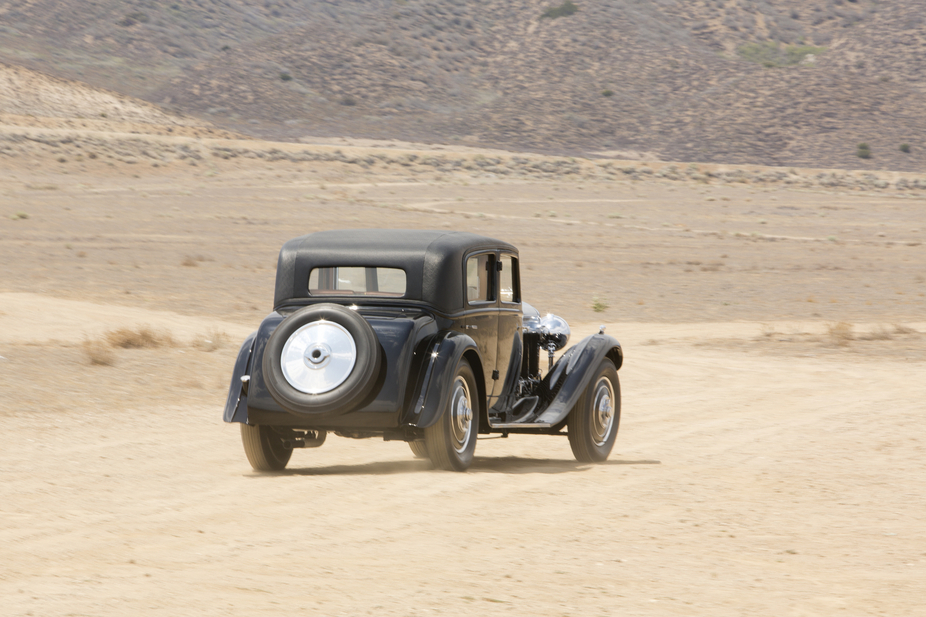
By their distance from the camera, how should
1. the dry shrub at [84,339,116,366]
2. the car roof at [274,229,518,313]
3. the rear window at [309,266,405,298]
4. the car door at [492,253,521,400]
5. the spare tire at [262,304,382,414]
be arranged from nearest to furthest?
the spare tire at [262,304,382,414] → the car roof at [274,229,518,313] → the rear window at [309,266,405,298] → the car door at [492,253,521,400] → the dry shrub at [84,339,116,366]

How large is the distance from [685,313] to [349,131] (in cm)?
7332

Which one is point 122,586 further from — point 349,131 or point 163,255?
point 349,131

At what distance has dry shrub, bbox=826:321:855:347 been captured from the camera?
67.7 ft

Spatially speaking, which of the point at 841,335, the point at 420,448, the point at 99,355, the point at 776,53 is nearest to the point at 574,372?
the point at 420,448

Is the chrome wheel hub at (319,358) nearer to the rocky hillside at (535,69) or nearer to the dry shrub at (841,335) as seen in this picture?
the dry shrub at (841,335)

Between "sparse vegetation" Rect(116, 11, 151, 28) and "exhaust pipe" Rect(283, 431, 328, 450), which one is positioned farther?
"sparse vegetation" Rect(116, 11, 151, 28)

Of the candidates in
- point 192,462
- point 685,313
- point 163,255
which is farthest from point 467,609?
point 163,255

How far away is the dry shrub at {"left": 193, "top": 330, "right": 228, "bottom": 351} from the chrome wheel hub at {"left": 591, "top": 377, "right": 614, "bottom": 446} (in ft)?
28.3

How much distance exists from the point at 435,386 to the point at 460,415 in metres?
0.51

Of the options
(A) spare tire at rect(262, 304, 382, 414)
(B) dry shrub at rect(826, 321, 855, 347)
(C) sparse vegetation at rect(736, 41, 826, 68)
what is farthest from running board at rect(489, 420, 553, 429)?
(C) sparse vegetation at rect(736, 41, 826, 68)

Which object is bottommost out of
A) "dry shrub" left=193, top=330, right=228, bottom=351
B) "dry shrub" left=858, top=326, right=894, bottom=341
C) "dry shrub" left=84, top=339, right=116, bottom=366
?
"dry shrub" left=858, top=326, right=894, bottom=341

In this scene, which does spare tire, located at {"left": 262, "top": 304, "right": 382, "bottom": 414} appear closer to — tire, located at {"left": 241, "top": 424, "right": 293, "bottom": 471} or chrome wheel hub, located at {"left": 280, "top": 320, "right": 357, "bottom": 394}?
chrome wheel hub, located at {"left": 280, "top": 320, "right": 357, "bottom": 394}

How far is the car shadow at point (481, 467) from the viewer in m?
9.21

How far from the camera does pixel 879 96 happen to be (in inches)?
4183
